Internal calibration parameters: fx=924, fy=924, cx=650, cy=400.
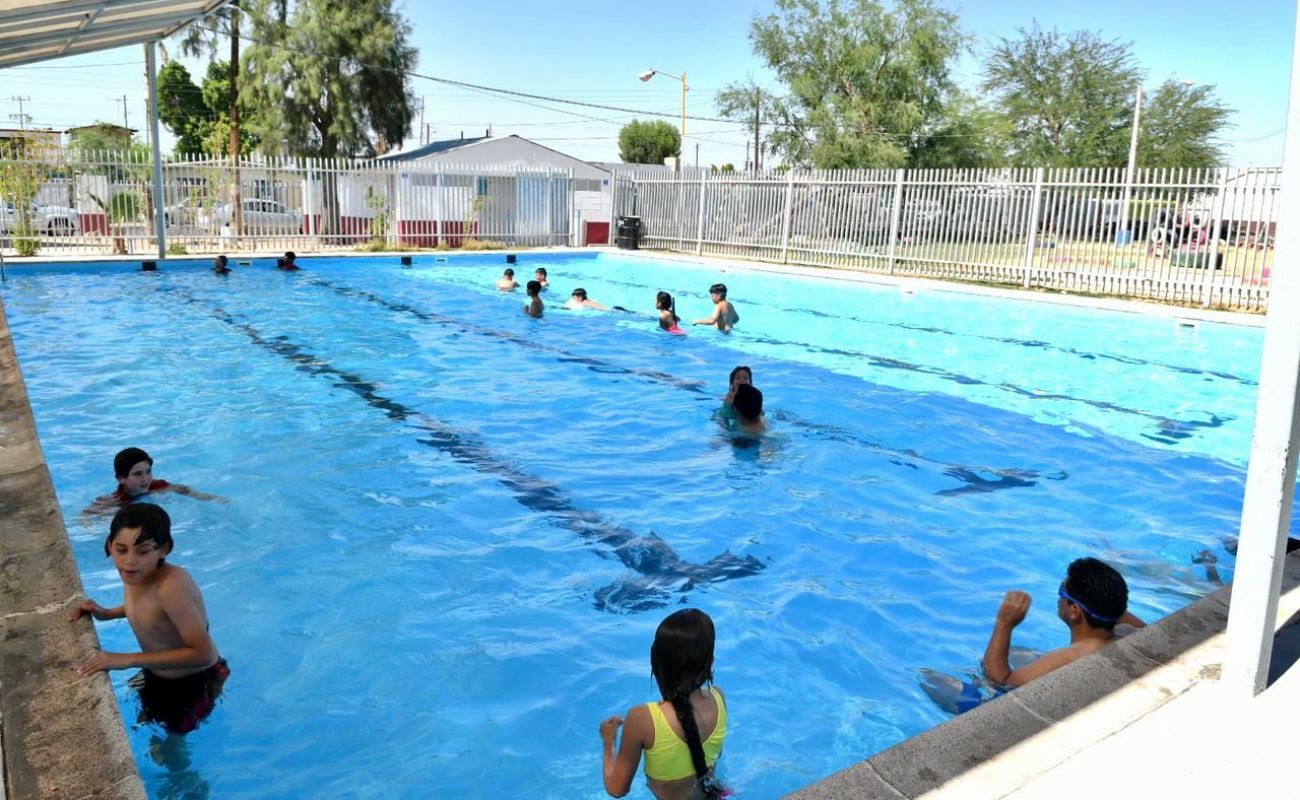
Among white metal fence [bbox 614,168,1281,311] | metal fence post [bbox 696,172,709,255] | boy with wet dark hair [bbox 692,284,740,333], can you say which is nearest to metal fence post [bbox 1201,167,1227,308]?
white metal fence [bbox 614,168,1281,311]

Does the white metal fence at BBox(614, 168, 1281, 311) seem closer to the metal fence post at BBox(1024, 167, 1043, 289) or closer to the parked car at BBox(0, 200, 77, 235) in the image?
the metal fence post at BBox(1024, 167, 1043, 289)

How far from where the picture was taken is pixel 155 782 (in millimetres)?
3650

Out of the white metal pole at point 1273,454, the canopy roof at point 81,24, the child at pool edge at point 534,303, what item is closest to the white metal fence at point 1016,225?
the child at pool edge at point 534,303

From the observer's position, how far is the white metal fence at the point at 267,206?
21.2 meters

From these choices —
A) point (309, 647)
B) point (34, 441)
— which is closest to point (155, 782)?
point (309, 647)

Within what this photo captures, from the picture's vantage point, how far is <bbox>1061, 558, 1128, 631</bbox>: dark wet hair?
383 centimetres

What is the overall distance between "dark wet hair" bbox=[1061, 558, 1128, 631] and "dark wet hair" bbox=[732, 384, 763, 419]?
171 inches

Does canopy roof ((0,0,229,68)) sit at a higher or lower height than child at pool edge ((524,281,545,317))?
higher

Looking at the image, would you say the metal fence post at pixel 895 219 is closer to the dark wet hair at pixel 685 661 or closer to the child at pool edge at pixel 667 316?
the child at pool edge at pixel 667 316

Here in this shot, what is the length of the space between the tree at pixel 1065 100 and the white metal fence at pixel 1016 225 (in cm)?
2911

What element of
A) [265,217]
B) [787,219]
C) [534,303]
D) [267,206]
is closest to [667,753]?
[534,303]

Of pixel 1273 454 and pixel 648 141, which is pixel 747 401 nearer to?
pixel 1273 454

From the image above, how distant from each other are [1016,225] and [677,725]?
19.4 meters

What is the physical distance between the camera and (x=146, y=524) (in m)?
3.36
